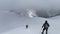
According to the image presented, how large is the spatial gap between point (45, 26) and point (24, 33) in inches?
235

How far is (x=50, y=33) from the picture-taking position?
27031 millimetres

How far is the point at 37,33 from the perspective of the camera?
27.4 meters

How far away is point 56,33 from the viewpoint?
1051 inches

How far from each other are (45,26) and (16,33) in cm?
694

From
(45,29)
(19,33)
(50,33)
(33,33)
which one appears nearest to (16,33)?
(19,33)

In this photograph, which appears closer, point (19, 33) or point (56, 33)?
point (56, 33)

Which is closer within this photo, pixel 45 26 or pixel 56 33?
pixel 45 26

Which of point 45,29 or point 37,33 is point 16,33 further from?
point 45,29

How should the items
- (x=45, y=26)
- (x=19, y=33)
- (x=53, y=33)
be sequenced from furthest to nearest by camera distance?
(x=19, y=33) < (x=53, y=33) < (x=45, y=26)

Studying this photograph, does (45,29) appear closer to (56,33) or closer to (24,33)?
(56,33)

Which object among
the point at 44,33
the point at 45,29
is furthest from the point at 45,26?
the point at 44,33

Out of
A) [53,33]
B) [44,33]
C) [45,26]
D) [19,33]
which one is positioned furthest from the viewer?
[19,33]

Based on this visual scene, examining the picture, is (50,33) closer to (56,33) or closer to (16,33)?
(56,33)

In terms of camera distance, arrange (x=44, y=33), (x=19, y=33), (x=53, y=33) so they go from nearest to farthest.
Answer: (x=44, y=33)
(x=53, y=33)
(x=19, y=33)
